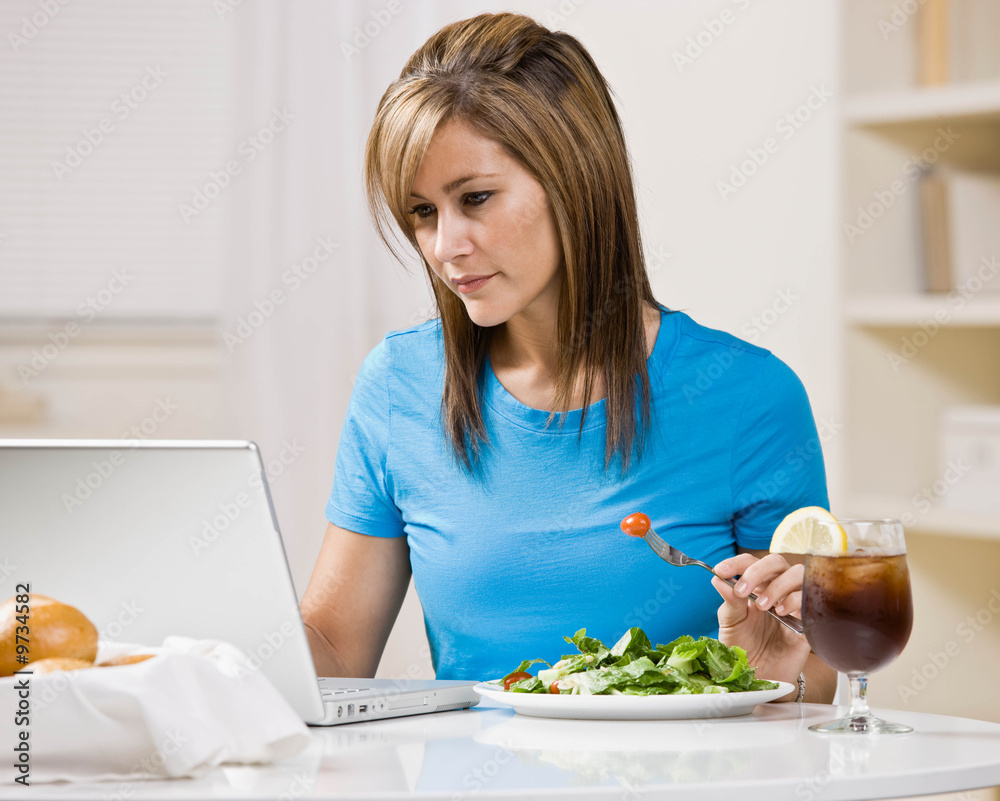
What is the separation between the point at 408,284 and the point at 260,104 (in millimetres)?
519

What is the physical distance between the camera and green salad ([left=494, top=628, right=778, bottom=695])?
0.96 meters

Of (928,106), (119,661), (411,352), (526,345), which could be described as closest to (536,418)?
(526,345)

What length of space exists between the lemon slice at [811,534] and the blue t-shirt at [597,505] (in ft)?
1.07

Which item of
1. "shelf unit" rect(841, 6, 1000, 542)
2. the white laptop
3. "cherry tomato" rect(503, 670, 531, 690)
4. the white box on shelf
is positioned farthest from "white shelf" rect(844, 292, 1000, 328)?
the white laptop

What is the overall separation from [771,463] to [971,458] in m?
0.95

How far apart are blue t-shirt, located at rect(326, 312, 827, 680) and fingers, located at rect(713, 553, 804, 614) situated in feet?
0.96

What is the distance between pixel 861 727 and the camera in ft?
2.92

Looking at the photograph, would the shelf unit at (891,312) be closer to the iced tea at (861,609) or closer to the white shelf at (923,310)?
the white shelf at (923,310)

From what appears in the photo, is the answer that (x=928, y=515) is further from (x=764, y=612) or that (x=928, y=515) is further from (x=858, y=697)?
(x=858, y=697)

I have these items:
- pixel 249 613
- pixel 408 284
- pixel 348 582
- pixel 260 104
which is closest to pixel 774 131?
pixel 408 284

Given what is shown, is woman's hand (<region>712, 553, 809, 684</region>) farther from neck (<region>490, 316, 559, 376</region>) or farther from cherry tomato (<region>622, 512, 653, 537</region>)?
neck (<region>490, 316, 559, 376</region>)

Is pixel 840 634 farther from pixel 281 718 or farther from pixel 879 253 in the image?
pixel 879 253

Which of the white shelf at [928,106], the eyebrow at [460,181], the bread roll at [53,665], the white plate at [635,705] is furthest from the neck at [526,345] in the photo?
the white shelf at [928,106]

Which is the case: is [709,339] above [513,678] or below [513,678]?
above
